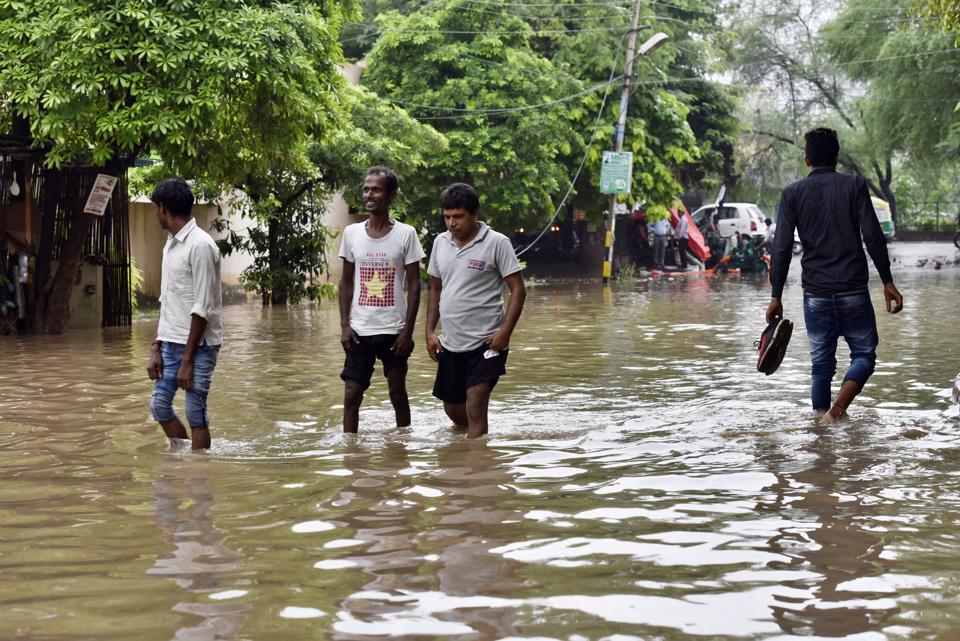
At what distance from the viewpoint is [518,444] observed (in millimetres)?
8195

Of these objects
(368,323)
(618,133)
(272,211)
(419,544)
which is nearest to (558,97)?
(618,133)

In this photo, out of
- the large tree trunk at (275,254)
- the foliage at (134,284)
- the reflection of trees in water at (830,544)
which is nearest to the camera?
the reflection of trees in water at (830,544)

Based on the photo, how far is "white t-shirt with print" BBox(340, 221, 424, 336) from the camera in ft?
26.6

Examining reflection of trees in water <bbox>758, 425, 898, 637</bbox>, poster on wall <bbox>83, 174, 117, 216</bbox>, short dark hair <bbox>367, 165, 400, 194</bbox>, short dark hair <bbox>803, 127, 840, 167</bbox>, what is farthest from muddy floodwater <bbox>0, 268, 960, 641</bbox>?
poster on wall <bbox>83, 174, 117, 216</bbox>

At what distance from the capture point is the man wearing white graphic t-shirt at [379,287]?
8086 mm

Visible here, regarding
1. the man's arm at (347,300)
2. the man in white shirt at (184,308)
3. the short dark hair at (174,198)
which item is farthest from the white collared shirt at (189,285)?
the man's arm at (347,300)

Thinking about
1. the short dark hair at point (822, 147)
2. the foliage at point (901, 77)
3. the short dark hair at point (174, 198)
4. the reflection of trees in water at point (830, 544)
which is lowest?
the reflection of trees in water at point (830, 544)

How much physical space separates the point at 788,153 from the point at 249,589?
190 ft

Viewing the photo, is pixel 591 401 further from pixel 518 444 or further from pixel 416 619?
pixel 416 619

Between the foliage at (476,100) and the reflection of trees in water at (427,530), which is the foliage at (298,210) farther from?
the reflection of trees in water at (427,530)

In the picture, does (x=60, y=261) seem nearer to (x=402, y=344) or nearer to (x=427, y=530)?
(x=402, y=344)

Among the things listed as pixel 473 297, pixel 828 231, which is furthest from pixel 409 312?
pixel 828 231

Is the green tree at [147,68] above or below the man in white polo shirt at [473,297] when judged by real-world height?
above

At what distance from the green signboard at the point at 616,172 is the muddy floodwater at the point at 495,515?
22.0 metres
